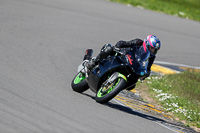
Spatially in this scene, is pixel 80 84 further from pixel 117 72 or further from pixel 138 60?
pixel 138 60

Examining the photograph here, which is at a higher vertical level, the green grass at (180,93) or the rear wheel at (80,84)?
the rear wheel at (80,84)

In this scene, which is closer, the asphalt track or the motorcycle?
the asphalt track

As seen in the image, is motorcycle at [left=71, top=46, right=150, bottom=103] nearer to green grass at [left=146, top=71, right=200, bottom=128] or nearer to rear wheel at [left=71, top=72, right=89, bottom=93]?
rear wheel at [left=71, top=72, right=89, bottom=93]

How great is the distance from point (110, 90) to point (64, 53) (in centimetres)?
445

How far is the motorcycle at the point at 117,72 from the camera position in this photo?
740 centimetres

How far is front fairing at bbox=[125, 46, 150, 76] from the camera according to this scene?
293 inches

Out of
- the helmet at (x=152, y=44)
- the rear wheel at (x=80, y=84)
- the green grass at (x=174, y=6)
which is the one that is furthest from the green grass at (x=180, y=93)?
the green grass at (x=174, y=6)

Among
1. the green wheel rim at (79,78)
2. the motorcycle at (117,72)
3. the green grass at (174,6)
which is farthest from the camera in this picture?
the green grass at (174,6)

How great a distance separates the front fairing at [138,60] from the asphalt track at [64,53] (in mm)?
870

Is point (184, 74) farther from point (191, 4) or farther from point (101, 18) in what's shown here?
point (191, 4)

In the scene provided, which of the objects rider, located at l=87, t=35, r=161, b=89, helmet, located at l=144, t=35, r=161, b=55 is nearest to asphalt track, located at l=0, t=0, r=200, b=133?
rider, located at l=87, t=35, r=161, b=89

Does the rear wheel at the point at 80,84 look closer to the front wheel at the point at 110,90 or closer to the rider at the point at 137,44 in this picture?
the rider at the point at 137,44

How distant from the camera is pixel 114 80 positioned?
7.46 metres

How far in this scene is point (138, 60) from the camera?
24.6 ft
